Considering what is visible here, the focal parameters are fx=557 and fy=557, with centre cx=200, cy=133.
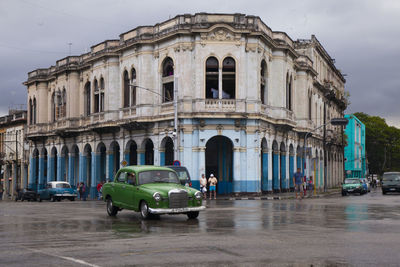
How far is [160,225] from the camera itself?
1599 cm

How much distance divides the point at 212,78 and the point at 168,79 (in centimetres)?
341

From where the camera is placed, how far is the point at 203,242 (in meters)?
11.7

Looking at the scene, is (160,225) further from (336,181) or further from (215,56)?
(336,181)

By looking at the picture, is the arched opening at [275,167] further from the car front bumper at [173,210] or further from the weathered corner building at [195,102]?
the car front bumper at [173,210]

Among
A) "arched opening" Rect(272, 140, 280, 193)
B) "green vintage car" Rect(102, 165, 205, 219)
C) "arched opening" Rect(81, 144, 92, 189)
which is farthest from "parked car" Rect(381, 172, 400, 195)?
"green vintage car" Rect(102, 165, 205, 219)

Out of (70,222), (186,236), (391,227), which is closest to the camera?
(186,236)

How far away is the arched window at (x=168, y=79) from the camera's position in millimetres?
40344

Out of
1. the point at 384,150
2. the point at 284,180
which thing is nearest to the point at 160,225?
the point at 284,180

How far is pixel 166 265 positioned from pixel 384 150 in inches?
4040

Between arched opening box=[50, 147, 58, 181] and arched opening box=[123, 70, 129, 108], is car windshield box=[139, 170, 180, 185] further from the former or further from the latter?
arched opening box=[50, 147, 58, 181]

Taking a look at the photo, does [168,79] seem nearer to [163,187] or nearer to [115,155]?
[115,155]

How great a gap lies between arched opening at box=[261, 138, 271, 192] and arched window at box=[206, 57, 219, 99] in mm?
5174

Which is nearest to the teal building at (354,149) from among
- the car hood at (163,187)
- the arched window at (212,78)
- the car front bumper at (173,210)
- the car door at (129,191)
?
the arched window at (212,78)

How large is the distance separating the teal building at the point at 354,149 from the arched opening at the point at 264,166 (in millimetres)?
41662
